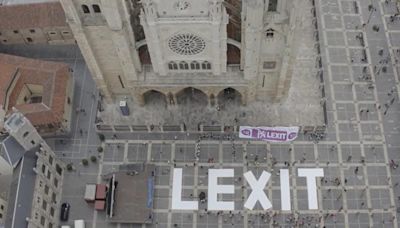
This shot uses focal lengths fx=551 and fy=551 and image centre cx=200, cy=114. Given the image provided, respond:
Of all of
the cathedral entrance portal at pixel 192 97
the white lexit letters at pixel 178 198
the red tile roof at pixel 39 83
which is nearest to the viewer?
the white lexit letters at pixel 178 198

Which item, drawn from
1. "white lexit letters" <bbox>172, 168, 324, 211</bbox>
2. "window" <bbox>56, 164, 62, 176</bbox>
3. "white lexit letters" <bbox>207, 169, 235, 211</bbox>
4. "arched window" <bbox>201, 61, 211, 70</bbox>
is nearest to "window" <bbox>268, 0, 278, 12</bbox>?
"arched window" <bbox>201, 61, 211, 70</bbox>

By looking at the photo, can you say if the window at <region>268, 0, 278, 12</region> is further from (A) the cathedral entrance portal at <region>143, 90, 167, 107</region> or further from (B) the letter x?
(A) the cathedral entrance portal at <region>143, 90, 167, 107</region>

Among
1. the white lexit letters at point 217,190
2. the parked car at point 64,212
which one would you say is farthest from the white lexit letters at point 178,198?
the parked car at point 64,212

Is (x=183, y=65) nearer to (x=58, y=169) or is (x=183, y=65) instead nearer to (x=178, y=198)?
(x=178, y=198)

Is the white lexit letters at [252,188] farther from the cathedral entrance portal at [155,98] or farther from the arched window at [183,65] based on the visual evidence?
the arched window at [183,65]

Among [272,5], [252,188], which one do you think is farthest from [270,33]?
[252,188]

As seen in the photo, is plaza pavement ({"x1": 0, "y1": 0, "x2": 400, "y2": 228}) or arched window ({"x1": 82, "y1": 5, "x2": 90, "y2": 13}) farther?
plaza pavement ({"x1": 0, "y1": 0, "x2": 400, "y2": 228})
